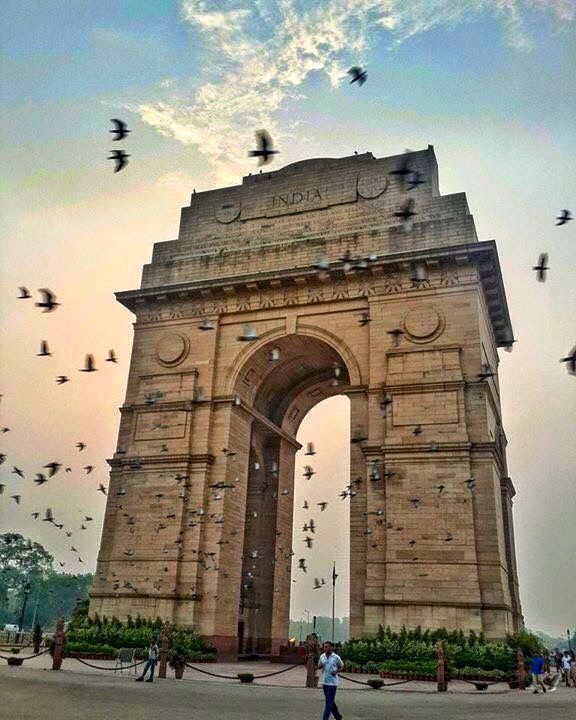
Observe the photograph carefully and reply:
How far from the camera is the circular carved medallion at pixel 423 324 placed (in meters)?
25.8

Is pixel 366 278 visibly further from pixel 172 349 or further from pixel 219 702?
pixel 219 702

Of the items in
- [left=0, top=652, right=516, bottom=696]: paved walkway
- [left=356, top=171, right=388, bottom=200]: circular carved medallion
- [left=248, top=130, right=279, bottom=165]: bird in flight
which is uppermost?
[left=356, top=171, right=388, bottom=200]: circular carved medallion

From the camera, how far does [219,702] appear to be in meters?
13.3

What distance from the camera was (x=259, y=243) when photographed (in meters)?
30.9

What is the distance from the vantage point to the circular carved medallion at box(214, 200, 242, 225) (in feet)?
106

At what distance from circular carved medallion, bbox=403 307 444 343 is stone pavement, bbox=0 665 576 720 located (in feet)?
41.9

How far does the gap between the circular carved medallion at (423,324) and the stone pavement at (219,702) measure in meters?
12.8

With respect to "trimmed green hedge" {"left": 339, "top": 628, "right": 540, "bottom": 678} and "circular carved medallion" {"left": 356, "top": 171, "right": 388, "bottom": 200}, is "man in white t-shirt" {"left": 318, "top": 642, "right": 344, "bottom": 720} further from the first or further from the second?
"circular carved medallion" {"left": 356, "top": 171, "right": 388, "bottom": 200}

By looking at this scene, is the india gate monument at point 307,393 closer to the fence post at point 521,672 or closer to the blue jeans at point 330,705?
the fence post at point 521,672

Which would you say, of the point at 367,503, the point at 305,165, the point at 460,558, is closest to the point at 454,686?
the point at 460,558

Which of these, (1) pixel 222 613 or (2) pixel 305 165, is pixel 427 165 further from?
(1) pixel 222 613

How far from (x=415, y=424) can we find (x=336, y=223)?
34.2 ft

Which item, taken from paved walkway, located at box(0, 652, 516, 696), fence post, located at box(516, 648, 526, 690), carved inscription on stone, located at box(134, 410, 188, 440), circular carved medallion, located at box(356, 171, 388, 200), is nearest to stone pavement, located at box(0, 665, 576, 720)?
paved walkway, located at box(0, 652, 516, 696)

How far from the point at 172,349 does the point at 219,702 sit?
18.3 meters
